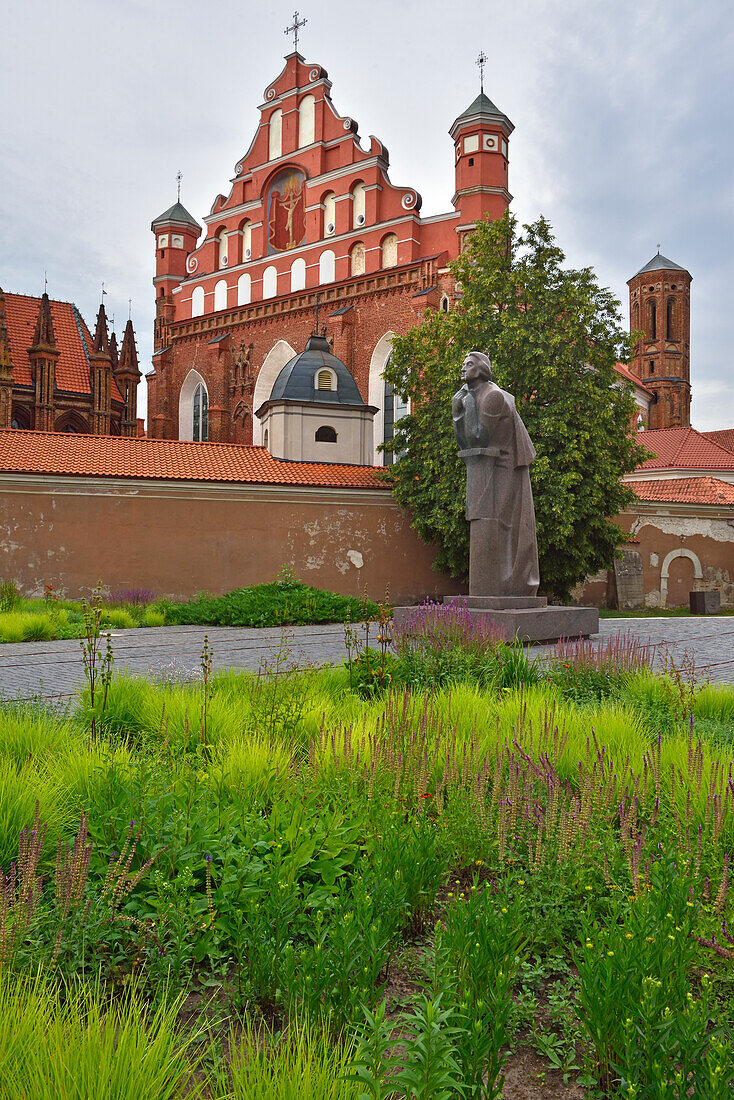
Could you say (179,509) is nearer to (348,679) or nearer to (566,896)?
(348,679)

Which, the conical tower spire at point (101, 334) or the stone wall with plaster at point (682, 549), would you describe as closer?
the stone wall with plaster at point (682, 549)

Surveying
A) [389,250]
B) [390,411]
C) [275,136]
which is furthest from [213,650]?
[275,136]

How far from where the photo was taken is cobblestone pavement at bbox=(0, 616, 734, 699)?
7.56 meters

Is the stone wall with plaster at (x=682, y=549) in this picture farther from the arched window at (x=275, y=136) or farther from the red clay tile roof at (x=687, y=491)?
the arched window at (x=275, y=136)

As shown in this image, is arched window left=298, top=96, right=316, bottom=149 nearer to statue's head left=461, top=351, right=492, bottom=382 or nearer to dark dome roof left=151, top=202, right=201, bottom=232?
dark dome roof left=151, top=202, right=201, bottom=232

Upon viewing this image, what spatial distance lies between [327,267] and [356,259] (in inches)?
63.1

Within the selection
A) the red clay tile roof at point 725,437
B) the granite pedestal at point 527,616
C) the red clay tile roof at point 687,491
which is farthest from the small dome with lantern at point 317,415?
the red clay tile roof at point 725,437

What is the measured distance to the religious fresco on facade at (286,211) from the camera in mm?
38750

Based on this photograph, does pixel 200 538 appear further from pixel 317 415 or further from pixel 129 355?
pixel 129 355

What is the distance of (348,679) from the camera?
20.0ft

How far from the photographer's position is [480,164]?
31609mm

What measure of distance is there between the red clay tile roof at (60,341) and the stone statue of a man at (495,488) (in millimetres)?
30008

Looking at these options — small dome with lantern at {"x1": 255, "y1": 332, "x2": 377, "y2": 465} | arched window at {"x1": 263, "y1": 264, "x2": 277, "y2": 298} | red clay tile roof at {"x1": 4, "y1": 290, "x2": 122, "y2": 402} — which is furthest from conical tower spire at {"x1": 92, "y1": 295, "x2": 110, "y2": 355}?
small dome with lantern at {"x1": 255, "y1": 332, "x2": 377, "y2": 465}

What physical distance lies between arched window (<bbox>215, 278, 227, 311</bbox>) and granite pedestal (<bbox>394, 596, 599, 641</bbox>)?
34240mm
